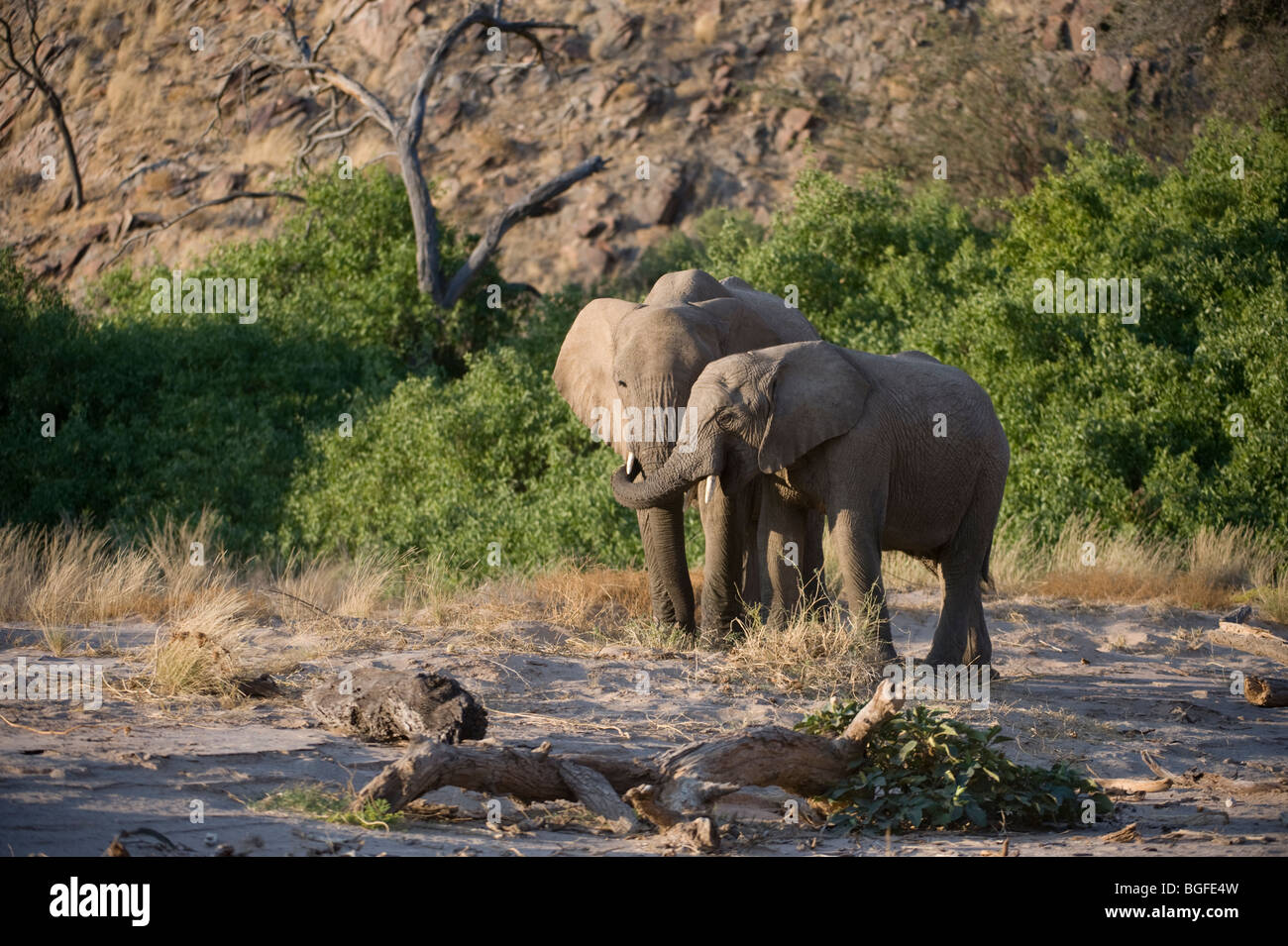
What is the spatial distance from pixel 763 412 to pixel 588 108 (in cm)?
2865

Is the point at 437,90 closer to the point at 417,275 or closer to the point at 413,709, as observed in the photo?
the point at 417,275

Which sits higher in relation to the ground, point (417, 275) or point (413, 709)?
point (417, 275)

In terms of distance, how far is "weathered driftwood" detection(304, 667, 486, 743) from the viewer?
635cm

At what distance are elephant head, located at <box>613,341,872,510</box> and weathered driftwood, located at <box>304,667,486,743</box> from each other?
8.22 feet

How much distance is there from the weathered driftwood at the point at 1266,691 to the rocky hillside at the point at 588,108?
21669 mm

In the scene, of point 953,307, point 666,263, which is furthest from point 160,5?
point 953,307

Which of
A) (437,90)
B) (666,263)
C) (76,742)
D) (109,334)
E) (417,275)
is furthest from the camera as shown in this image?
(437,90)

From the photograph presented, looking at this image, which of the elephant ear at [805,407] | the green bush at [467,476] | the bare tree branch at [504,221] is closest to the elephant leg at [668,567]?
the elephant ear at [805,407]

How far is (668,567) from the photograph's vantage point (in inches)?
389

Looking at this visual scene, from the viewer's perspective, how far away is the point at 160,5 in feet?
132

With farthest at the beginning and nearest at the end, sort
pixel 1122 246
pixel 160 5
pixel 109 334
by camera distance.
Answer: pixel 160 5 < pixel 109 334 < pixel 1122 246

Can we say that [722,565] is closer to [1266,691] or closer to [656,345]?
[656,345]

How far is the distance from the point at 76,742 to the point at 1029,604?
27.2 feet

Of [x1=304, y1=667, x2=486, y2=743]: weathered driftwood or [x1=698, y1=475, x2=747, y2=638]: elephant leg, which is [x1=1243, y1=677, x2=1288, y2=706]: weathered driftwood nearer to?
[x1=698, y1=475, x2=747, y2=638]: elephant leg
